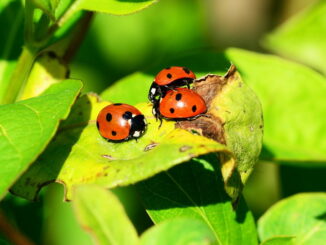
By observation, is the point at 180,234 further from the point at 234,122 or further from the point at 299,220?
the point at 299,220

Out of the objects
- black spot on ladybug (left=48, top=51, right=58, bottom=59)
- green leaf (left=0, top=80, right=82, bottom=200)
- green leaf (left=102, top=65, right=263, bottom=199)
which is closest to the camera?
green leaf (left=0, top=80, right=82, bottom=200)

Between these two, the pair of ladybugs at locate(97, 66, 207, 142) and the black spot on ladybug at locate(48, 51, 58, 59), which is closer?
the pair of ladybugs at locate(97, 66, 207, 142)

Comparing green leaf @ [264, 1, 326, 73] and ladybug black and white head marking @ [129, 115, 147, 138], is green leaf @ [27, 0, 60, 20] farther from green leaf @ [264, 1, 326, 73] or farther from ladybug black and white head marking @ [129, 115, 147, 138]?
green leaf @ [264, 1, 326, 73]

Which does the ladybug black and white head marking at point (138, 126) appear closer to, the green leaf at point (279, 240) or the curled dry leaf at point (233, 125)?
the curled dry leaf at point (233, 125)

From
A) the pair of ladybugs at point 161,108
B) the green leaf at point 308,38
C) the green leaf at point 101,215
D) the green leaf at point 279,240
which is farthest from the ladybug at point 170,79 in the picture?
the green leaf at point 308,38

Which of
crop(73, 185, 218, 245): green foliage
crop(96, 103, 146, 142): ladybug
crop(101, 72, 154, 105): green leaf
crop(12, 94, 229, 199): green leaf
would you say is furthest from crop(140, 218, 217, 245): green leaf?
crop(101, 72, 154, 105): green leaf

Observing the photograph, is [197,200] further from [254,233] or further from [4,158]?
[4,158]

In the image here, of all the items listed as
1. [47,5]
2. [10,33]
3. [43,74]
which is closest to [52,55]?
[43,74]
